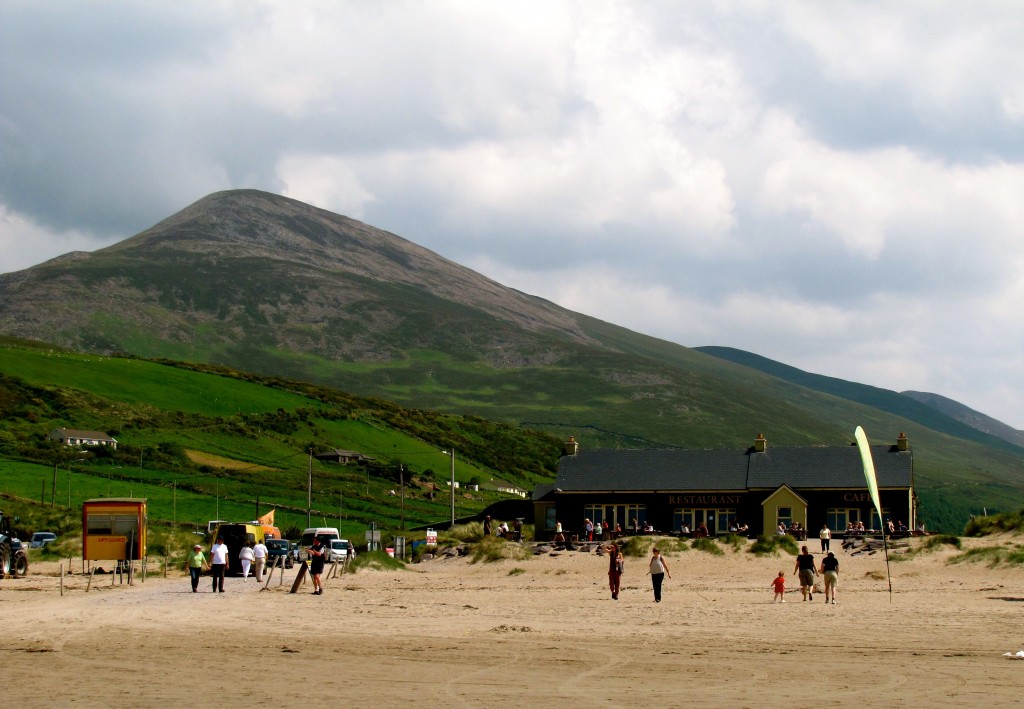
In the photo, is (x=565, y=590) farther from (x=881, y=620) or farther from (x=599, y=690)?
(x=599, y=690)

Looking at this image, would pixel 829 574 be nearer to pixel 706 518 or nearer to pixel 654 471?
pixel 706 518

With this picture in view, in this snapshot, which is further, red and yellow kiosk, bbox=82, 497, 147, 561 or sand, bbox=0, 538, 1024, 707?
red and yellow kiosk, bbox=82, 497, 147, 561

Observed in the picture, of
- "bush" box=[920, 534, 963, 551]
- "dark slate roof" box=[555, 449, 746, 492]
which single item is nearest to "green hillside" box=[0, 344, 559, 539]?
"dark slate roof" box=[555, 449, 746, 492]

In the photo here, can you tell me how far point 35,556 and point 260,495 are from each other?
40.2 meters

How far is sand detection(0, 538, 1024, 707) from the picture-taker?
16.9 meters

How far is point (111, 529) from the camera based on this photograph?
42156 mm

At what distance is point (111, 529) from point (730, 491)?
33286mm

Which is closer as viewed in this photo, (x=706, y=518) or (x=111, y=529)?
(x=111, y=529)

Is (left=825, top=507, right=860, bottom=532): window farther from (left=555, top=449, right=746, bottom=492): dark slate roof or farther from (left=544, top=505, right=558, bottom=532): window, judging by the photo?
(left=544, top=505, right=558, bottom=532): window

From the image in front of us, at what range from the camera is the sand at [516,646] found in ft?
55.3

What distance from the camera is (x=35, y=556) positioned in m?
51.0

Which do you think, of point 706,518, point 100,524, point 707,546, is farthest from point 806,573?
point 706,518

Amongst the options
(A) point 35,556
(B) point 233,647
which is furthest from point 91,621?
(A) point 35,556

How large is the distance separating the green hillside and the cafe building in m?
22.2
